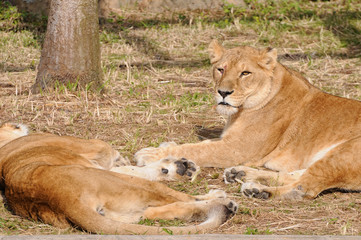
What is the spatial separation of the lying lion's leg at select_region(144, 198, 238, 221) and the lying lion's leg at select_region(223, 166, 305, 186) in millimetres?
816

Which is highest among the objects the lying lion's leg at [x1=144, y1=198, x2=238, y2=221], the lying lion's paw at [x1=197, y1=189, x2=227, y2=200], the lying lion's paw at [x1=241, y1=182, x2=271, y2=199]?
the lying lion's leg at [x1=144, y1=198, x2=238, y2=221]

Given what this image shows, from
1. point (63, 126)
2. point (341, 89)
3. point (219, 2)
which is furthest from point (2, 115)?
point (219, 2)

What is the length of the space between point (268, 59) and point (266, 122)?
509 millimetres

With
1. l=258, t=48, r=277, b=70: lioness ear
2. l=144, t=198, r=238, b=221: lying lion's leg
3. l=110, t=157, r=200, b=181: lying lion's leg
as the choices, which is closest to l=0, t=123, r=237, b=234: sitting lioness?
l=144, t=198, r=238, b=221: lying lion's leg

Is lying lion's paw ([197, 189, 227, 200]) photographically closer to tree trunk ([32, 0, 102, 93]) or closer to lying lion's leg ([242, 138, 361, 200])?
lying lion's leg ([242, 138, 361, 200])

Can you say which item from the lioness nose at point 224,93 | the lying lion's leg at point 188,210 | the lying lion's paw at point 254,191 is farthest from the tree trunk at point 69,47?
the lying lion's leg at point 188,210

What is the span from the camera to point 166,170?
4551mm

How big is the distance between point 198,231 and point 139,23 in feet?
25.0

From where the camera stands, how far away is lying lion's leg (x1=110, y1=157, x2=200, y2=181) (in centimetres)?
450

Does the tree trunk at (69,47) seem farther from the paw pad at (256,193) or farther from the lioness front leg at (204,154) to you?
the paw pad at (256,193)

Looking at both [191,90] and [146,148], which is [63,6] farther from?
[146,148]

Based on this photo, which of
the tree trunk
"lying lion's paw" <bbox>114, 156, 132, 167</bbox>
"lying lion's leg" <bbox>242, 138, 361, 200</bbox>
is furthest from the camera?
the tree trunk

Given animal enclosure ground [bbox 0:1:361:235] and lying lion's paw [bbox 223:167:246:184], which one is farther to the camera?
lying lion's paw [bbox 223:167:246:184]

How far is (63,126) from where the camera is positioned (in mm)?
5805
